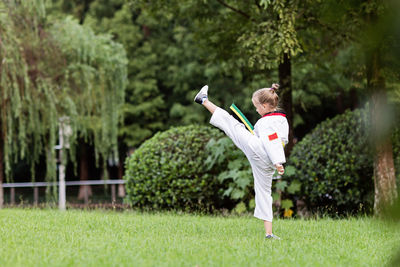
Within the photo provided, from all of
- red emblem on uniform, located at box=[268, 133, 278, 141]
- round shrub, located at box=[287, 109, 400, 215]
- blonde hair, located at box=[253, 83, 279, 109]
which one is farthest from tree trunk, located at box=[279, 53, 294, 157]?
red emblem on uniform, located at box=[268, 133, 278, 141]

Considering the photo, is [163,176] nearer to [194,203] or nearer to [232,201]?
[194,203]

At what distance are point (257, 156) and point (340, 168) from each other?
3.79m

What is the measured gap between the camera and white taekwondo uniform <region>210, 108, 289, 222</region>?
4754 mm

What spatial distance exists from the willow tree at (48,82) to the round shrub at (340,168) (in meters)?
5.72

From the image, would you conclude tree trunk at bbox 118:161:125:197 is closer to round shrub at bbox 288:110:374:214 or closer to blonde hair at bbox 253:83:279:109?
round shrub at bbox 288:110:374:214

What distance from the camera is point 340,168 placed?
8.10 metres

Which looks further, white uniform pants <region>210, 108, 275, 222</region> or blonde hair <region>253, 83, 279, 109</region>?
blonde hair <region>253, 83, 279, 109</region>

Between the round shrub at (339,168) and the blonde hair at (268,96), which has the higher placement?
the blonde hair at (268,96)

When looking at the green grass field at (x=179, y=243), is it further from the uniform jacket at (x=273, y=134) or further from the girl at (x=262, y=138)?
the uniform jacket at (x=273, y=134)

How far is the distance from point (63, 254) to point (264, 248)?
1.72 meters

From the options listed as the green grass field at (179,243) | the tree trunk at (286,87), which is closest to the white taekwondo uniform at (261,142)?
the green grass field at (179,243)

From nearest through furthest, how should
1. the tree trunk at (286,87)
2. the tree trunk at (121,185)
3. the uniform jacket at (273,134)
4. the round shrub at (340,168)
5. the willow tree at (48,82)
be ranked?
the uniform jacket at (273,134) < the round shrub at (340,168) < the tree trunk at (286,87) < the willow tree at (48,82) < the tree trunk at (121,185)

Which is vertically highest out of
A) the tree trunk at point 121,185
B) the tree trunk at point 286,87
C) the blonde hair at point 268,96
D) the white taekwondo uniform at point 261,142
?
the tree trunk at point 286,87

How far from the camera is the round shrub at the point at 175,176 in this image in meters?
8.60
